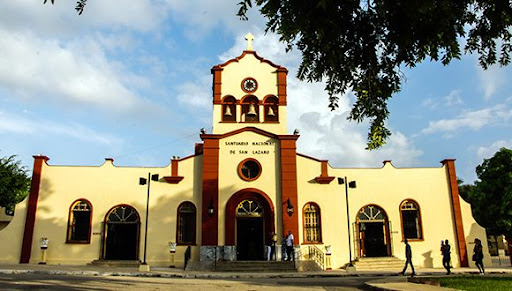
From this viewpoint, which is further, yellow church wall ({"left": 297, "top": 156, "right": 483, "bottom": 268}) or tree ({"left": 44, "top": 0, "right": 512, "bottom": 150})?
yellow church wall ({"left": 297, "top": 156, "right": 483, "bottom": 268})

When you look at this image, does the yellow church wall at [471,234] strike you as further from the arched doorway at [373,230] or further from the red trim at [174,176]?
the red trim at [174,176]

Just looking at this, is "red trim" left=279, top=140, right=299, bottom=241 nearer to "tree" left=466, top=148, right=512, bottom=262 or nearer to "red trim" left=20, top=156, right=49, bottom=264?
"red trim" left=20, top=156, right=49, bottom=264

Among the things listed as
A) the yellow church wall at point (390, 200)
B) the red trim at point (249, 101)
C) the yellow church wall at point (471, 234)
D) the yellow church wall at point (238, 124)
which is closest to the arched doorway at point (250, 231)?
the yellow church wall at point (390, 200)

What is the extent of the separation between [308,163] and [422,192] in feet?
20.4

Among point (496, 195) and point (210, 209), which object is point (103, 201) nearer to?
point (210, 209)

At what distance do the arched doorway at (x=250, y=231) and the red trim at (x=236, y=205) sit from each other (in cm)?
22

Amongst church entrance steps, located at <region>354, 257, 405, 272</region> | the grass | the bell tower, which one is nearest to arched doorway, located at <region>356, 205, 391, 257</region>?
church entrance steps, located at <region>354, 257, 405, 272</region>

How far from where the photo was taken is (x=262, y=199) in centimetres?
2077

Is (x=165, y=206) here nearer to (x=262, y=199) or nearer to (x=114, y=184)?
(x=114, y=184)

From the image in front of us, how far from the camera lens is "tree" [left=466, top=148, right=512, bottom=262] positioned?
23719 millimetres

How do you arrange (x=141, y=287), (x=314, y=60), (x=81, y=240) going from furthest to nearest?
(x=81, y=240), (x=141, y=287), (x=314, y=60)

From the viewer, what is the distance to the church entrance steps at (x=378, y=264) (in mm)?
Answer: 19939

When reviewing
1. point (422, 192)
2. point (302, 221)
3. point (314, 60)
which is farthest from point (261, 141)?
point (314, 60)

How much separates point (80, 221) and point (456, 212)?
1912cm
